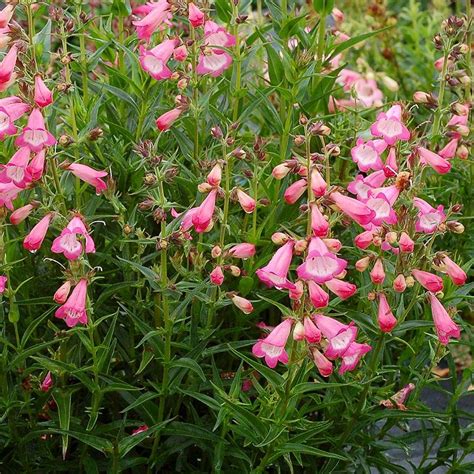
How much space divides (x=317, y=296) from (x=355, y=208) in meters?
0.27

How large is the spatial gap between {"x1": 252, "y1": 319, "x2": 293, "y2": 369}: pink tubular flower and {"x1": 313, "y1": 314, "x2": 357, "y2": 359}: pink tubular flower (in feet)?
0.29

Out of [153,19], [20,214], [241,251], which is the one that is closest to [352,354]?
[241,251]

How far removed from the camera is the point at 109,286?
123 inches

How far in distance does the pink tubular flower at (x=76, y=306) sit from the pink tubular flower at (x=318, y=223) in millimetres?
738

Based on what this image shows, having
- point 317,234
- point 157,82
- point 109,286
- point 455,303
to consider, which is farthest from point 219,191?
point 455,303

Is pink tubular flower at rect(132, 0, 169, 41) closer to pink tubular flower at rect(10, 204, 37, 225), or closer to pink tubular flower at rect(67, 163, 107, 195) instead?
pink tubular flower at rect(67, 163, 107, 195)

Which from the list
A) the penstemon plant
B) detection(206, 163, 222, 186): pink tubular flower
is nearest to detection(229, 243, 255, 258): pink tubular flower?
the penstemon plant

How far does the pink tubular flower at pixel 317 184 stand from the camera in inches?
102

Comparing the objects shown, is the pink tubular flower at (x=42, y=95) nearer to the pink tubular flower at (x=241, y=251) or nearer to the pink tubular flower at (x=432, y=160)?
the pink tubular flower at (x=241, y=251)

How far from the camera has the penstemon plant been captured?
275cm

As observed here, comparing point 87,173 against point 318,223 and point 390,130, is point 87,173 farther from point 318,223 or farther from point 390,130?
point 390,130

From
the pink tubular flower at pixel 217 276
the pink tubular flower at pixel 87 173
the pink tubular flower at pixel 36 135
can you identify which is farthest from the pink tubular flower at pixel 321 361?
the pink tubular flower at pixel 36 135

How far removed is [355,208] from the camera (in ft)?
8.49

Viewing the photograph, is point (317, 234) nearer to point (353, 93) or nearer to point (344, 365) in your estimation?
point (344, 365)
